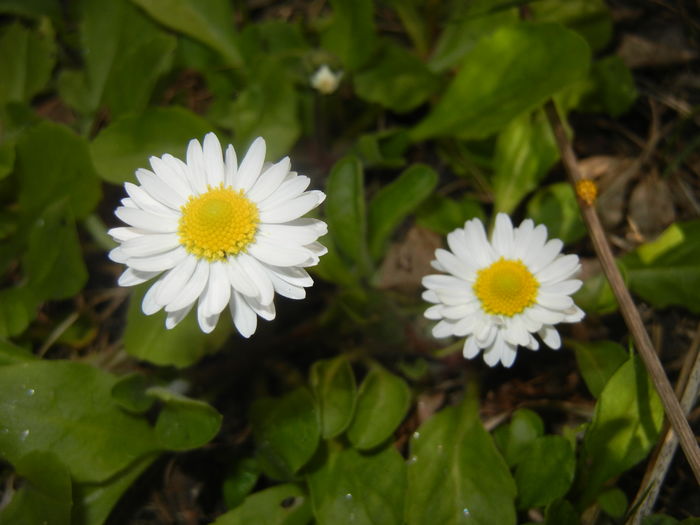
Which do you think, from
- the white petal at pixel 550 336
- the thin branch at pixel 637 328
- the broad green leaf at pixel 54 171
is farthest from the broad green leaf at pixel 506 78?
the broad green leaf at pixel 54 171

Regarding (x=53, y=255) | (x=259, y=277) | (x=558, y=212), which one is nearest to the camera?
(x=259, y=277)

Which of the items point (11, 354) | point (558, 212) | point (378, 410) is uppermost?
point (558, 212)

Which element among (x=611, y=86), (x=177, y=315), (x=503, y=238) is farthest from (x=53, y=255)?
(x=611, y=86)

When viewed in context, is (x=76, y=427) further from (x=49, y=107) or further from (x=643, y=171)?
(x=643, y=171)

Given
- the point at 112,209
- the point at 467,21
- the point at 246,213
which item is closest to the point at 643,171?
the point at 467,21

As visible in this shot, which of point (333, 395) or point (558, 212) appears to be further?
point (558, 212)

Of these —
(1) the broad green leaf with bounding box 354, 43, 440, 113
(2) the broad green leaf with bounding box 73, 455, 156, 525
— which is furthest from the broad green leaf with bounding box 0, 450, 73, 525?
(1) the broad green leaf with bounding box 354, 43, 440, 113

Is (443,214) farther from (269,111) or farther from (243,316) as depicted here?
(243,316)
